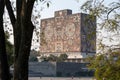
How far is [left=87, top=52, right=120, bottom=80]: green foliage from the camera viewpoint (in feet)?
34.6

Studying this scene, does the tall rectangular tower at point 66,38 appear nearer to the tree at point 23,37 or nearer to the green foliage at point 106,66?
the green foliage at point 106,66

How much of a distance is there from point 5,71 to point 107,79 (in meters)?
3.28

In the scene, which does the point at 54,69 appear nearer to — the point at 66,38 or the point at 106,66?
the point at 66,38

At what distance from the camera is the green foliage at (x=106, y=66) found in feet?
34.6

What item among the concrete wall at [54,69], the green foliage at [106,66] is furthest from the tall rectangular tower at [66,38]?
the green foliage at [106,66]

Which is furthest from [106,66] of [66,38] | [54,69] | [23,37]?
[66,38]

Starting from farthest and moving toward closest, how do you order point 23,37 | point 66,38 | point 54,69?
point 66,38 → point 54,69 → point 23,37

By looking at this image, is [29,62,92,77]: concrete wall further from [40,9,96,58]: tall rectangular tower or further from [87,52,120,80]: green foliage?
[87,52,120,80]: green foliage

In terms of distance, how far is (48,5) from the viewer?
27.7ft

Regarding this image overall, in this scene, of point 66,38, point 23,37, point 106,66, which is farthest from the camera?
Result: point 66,38

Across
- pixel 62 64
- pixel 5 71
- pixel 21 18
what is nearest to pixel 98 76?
pixel 5 71

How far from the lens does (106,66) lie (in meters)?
10.7

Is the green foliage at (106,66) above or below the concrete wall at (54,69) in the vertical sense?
above

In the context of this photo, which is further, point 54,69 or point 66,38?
point 66,38
